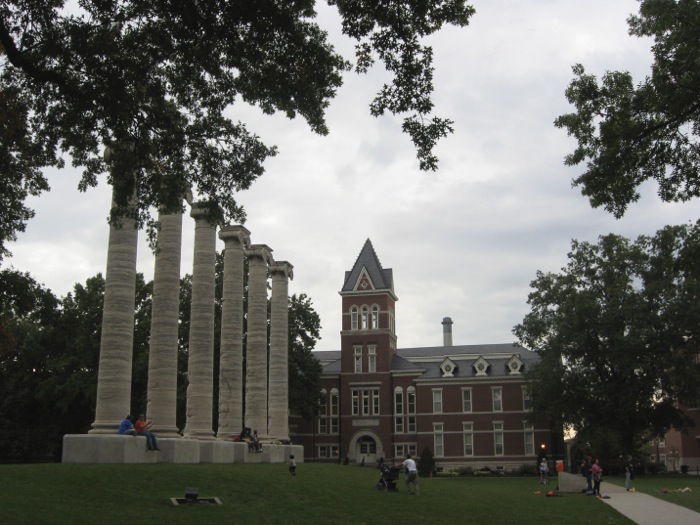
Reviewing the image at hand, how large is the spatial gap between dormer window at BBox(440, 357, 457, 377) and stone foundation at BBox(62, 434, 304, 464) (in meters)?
47.2

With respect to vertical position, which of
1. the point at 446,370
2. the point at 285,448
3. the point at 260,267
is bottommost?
the point at 285,448

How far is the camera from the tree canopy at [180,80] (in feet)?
47.9

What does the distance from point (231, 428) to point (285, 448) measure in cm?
735

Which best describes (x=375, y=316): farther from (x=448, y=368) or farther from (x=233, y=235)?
(x=233, y=235)

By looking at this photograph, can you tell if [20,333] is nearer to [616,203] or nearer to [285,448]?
[285,448]

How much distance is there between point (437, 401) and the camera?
277 feet

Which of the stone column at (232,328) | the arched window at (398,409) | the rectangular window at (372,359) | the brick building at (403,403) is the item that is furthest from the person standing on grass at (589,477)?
the rectangular window at (372,359)

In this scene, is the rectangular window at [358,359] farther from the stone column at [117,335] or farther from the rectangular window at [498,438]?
the stone column at [117,335]

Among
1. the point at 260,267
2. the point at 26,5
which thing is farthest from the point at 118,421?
the point at 260,267

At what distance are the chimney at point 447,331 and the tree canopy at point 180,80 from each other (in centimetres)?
9093

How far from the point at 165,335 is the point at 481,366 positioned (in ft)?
189

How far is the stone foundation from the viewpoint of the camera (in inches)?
1047

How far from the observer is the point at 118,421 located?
27.9 m

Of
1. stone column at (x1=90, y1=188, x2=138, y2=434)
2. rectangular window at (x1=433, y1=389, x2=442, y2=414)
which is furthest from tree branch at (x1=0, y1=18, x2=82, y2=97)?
rectangular window at (x1=433, y1=389, x2=442, y2=414)
